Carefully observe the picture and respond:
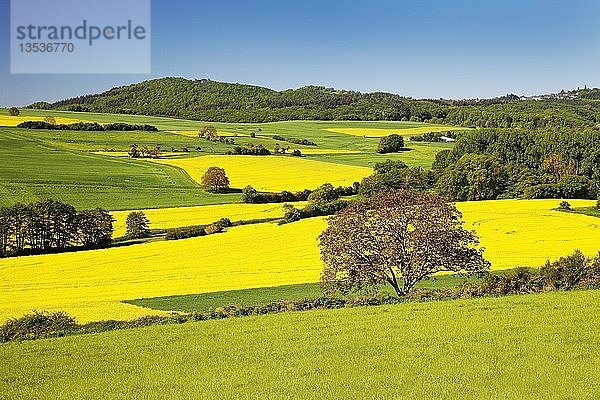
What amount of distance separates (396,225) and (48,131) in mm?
97869

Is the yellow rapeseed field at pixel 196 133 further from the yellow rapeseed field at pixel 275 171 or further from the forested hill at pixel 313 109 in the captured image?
the forested hill at pixel 313 109

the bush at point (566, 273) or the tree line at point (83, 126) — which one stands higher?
the tree line at point (83, 126)

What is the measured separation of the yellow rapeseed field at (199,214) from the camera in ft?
178

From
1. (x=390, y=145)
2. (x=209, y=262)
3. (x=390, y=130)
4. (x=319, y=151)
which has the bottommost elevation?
(x=209, y=262)

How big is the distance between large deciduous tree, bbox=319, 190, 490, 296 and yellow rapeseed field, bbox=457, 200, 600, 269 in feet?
27.4

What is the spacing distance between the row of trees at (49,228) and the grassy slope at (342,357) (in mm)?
26376

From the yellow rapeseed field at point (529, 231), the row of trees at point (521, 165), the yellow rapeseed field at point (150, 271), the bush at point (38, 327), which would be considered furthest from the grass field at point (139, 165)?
the bush at point (38, 327)

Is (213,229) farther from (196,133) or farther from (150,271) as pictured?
(196,133)

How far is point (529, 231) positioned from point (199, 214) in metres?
27.5

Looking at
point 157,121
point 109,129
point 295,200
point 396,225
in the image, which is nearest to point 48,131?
point 109,129

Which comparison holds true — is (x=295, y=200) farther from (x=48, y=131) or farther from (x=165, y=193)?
(x=48, y=131)

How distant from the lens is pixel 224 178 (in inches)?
2813

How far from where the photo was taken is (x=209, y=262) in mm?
39969

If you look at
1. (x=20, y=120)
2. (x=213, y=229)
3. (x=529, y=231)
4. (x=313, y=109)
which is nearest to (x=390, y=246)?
(x=529, y=231)
